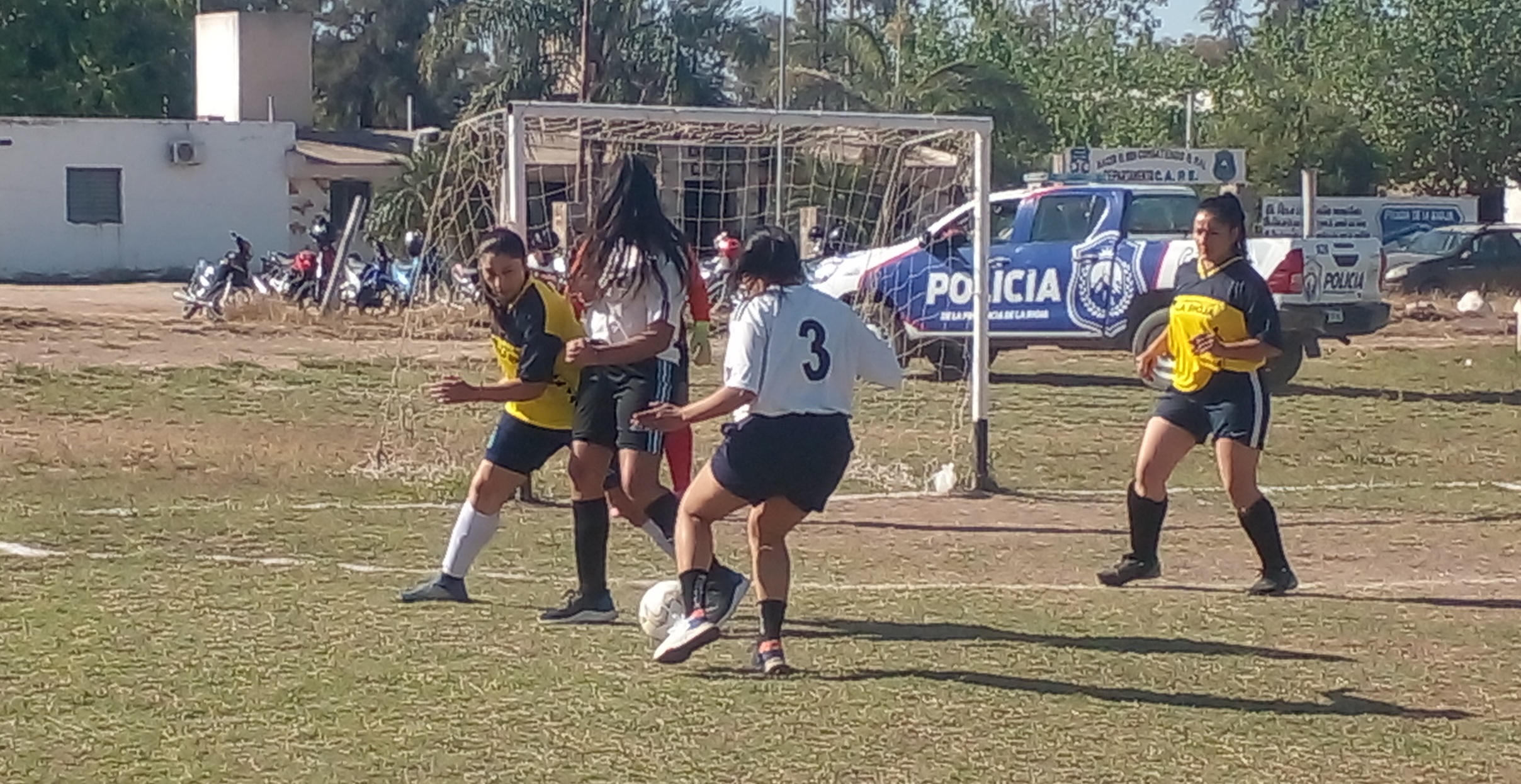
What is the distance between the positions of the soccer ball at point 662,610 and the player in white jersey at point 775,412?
232 millimetres

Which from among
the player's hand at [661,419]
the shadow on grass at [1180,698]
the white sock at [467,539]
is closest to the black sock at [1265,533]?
the shadow on grass at [1180,698]

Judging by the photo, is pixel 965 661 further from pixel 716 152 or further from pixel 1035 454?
pixel 716 152

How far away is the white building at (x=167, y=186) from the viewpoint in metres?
40.2

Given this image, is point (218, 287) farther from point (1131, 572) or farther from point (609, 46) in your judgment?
point (1131, 572)

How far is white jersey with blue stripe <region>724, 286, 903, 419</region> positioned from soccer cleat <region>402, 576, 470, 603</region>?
204 centimetres

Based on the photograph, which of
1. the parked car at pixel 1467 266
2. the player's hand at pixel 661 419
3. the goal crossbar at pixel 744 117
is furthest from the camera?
the parked car at pixel 1467 266

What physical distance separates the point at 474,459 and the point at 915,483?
9.24 feet

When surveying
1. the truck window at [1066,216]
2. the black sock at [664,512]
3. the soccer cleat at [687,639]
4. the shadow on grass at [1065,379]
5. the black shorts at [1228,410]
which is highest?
the truck window at [1066,216]

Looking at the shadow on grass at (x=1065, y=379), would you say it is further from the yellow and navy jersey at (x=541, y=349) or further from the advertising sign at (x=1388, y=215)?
the advertising sign at (x=1388, y=215)

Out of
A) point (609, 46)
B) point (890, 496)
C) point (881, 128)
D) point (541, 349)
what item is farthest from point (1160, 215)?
point (609, 46)

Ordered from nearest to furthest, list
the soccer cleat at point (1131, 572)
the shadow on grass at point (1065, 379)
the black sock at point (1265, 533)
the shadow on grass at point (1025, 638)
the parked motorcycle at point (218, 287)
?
the shadow on grass at point (1025, 638), the black sock at point (1265, 533), the soccer cleat at point (1131, 572), the shadow on grass at point (1065, 379), the parked motorcycle at point (218, 287)

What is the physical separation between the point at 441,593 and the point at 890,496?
15.6ft

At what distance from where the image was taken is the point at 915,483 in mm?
13641

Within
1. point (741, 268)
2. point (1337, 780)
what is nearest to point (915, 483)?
point (741, 268)
